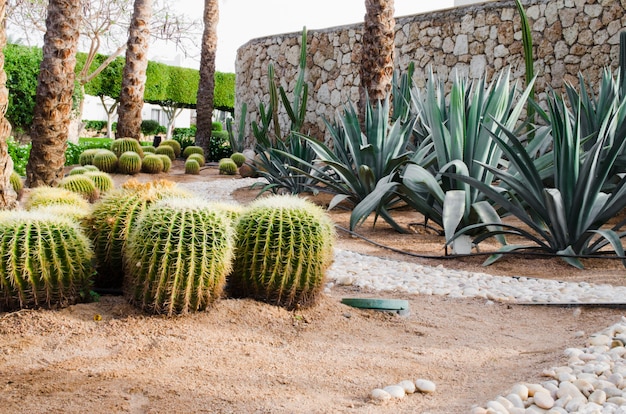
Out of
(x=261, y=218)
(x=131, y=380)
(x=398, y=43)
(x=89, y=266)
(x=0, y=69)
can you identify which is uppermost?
(x=398, y=43)

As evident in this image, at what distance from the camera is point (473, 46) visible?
10164 mm

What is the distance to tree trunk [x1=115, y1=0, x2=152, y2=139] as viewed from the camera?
439 inches

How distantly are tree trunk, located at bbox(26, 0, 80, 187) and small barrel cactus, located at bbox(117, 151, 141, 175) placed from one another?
2.88 meters

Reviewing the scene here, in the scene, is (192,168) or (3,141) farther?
(192,168)

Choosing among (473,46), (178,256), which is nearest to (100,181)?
(178,256)

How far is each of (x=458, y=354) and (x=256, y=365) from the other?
0.84 m

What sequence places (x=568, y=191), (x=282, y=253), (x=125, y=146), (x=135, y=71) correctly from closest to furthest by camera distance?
(x=282, y=253)
(x=568, y=191)
(x=125, y=146)
(x=135, y=71)

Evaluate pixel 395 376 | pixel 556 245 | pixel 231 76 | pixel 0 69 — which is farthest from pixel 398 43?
pixel 231 76

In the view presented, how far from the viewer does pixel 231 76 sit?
2394 centimetres

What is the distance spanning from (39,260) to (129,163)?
758 centimetres

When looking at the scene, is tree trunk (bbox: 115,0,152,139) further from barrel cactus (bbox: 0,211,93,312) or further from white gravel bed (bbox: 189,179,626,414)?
barrel cactus (bbox: 0,211,93,312)

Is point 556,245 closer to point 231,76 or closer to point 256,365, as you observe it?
point 256,365

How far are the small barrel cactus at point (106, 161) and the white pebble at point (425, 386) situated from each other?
334 inches

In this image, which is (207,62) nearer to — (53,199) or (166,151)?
(166,151)
